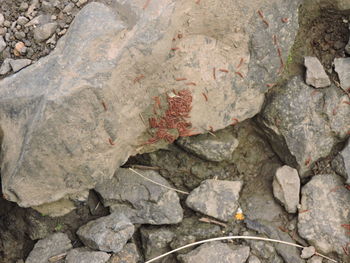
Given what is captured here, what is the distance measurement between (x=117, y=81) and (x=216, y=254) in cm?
154

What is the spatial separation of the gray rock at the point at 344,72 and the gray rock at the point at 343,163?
18.0 inches

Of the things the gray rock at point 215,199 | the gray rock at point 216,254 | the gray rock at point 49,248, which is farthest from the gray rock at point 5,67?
the gray rock at point 216,254

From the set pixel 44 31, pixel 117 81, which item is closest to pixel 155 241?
pixel 117 81

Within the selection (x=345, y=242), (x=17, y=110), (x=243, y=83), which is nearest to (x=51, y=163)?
(x=17, y=110)

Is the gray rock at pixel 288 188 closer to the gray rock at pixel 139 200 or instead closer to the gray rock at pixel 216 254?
the gray rock at pixel 216 254

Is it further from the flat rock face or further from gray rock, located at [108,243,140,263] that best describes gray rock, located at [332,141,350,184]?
gray rock, located at [108,243,140,263]

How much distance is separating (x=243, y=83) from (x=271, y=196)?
3.32 feet

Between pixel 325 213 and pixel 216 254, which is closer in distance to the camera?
pixel 216 254

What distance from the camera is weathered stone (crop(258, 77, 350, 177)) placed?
3949mm

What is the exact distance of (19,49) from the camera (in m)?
3.74

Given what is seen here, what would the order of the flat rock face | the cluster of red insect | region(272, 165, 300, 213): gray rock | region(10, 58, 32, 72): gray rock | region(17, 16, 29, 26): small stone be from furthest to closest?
region(272, 165, 300, 213): gray rock → region(17, 16, 29, 26): small stone → region(10, 58, 32, 72): gray rock → the cluster of red insect → the flat rock face

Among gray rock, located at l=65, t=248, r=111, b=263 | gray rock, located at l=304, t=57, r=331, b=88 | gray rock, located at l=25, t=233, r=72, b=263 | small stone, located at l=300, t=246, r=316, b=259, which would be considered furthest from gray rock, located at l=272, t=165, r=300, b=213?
gray rock, located at l=25, t=233, r=72, b=263

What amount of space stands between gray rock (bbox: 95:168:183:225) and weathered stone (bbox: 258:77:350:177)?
0.99 meters

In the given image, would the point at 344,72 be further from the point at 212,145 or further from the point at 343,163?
the point at 212,145
